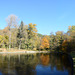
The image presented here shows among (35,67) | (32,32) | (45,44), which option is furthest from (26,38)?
(35,67)

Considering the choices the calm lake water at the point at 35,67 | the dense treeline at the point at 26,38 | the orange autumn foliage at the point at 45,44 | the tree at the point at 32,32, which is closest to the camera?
the calm lake water at the point at 35,67

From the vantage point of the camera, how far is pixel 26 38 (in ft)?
152

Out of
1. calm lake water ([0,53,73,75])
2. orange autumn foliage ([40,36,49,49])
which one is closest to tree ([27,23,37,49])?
orange autumn foliage ([40,36,49,49])

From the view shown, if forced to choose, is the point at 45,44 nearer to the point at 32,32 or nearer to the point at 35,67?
the point at 32,32

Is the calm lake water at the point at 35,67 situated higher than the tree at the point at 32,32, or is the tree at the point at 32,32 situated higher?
the tree at the point at 32,32

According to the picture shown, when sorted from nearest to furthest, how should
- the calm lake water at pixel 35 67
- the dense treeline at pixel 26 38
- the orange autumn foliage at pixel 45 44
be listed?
the calm lake water at pixel 35 67 < the dense treeline at pixel 26 38 < the orange autumn foliage at pixel 45 44

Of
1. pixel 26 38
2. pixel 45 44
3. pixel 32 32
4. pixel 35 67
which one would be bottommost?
pixel 35 67

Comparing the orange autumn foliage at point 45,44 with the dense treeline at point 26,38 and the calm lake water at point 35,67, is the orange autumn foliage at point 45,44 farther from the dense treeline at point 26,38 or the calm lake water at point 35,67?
the calm lake water at point 35,67

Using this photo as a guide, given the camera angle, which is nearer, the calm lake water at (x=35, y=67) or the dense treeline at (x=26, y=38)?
the calm lake water at (x=35, y=67)

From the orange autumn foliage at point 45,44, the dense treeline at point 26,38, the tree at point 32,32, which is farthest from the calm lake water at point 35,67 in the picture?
the tree at point 32,32

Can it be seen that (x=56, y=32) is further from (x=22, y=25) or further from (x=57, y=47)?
(x=22, y=25)

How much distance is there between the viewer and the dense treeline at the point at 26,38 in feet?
134

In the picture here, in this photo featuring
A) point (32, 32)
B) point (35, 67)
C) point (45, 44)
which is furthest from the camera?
point (32, 32)

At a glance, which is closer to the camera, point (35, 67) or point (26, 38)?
point (35, 67)
